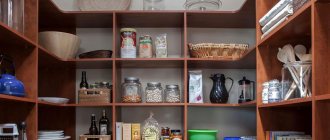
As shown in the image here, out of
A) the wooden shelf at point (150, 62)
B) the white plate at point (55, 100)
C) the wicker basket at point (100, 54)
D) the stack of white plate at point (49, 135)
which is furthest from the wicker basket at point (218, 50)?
the stack of white plate at point (49, 135)

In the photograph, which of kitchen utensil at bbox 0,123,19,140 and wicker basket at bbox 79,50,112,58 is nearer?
kitchen utensil at bbox 0,123,19,140

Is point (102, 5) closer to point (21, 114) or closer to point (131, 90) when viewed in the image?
point (131, 90)

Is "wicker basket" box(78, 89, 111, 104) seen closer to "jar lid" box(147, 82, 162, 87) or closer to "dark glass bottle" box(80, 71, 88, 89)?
"dark glass bottle" box(80, 71, 88, 89)

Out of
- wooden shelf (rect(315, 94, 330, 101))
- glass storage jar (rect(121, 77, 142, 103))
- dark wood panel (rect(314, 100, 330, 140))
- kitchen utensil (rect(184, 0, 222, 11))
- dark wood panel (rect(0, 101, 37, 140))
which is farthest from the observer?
kitchen utensil (rect(184, 0, 222, 11))

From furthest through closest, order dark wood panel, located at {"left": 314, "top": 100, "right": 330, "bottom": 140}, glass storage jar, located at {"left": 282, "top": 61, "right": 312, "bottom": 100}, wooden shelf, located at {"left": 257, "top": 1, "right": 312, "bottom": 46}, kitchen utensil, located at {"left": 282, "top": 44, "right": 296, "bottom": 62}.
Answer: kitchen utensil, located at {"left": 282, "top": 44, "right": 296, "bottom": 62} < glass storage jar, located at {"left": 282, "top": 61, "right": 312, "bottom": 100} < wooden shelf, located at {"left": 257, "top": 1, "right": 312, "bottom": 46} < dark wood panel, located at {"left": 314, "top": 100, "right": 330, "bottom": 140}

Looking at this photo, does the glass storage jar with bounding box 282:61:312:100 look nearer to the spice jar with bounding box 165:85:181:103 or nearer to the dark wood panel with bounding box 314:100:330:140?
the dark wood panel with bounding box 314:100:330:140

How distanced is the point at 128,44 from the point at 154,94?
0.43m

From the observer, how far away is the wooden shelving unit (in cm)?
152

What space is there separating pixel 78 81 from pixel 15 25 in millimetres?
1134

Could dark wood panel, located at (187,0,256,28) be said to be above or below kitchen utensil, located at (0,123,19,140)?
above

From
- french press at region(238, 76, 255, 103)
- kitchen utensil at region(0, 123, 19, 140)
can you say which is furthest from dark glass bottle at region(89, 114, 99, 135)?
french press at region(238, 76, 255, 103)

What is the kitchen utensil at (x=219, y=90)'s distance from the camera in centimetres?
308

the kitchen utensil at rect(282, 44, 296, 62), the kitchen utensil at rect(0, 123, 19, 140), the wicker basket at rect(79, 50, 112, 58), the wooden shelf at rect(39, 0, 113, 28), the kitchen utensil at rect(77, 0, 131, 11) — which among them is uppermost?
the kitchen utensil at rect(77, 0, 131, 11)

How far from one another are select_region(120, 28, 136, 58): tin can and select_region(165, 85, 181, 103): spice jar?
373 millimetres
